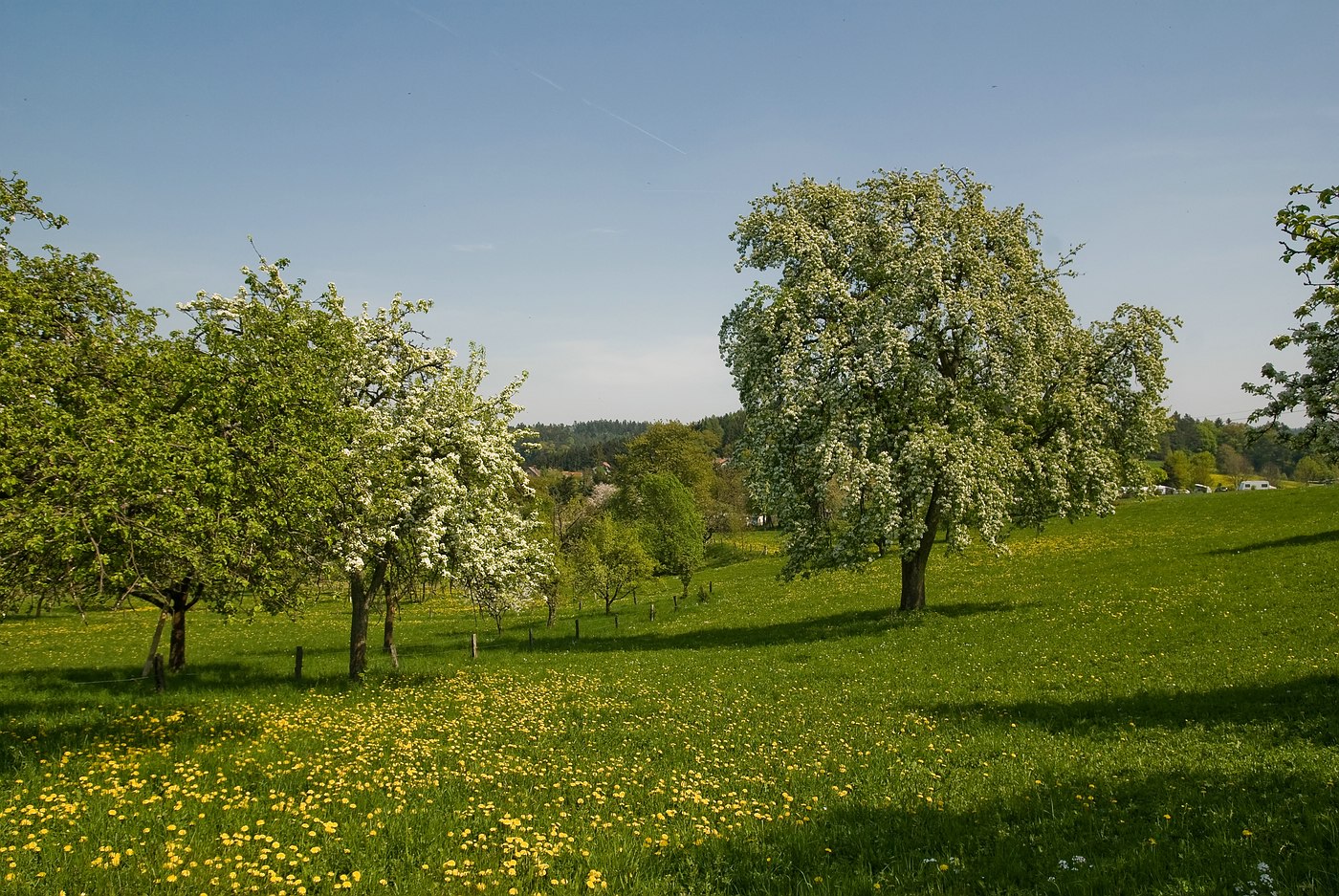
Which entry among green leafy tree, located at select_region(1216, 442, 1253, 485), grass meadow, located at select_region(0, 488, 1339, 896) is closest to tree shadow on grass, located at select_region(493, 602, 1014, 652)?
grass meadow, located at select_region(0, 488, 1339, 896)

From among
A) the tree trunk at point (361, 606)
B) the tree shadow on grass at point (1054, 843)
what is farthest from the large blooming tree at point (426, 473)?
the tree shadow on grass at point (1054, 843)

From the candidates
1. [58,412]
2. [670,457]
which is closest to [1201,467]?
[670,457]

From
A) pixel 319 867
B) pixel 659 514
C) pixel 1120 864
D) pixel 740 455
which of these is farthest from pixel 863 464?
pixel 659 514

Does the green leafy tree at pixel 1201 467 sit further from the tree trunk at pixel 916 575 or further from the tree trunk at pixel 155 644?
the tree trunk at pixel 155 644

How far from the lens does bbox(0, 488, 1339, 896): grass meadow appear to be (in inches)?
322

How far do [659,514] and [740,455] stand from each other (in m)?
38.6

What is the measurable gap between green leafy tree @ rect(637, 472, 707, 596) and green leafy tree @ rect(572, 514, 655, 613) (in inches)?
205

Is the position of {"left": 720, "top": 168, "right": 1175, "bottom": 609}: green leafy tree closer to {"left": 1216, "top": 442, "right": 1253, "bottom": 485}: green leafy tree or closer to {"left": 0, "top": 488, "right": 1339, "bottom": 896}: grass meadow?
{"left": 0, "top": 488, "right": 1339, "bottom": 896}: grass meadow

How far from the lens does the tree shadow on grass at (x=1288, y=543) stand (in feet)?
122

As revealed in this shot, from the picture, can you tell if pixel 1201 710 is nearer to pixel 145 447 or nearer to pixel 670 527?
pixel 145 447

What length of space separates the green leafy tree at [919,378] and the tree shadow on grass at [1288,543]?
41.7 ft

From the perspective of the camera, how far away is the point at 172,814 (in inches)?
386

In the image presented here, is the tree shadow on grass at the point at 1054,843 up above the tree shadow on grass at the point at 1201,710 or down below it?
above

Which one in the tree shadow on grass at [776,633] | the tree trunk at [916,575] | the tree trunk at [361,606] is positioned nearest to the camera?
the tree trunk at [361,606]
